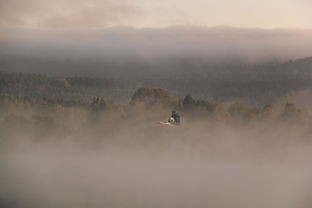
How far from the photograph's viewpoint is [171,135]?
1.95m

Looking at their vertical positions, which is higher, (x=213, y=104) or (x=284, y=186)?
(x=213, y=104)

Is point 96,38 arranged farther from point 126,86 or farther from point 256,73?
point 256,73

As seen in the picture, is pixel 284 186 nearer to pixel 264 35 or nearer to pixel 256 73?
pixel 256 73

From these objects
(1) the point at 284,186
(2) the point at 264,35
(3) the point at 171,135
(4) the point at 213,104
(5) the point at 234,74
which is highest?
(2) the point at 264,35

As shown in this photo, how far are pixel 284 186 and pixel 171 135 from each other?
46 cm

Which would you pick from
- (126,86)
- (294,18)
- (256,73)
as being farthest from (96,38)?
(294,18)

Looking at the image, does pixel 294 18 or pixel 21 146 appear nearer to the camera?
pixel 294 18

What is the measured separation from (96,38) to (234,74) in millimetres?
549

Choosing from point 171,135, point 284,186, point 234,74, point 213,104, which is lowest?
point 284,186

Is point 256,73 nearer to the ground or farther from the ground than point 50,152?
farther from the ground

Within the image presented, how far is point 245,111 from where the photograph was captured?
6.41ft

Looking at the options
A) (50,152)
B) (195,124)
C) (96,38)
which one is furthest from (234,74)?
(50,152)

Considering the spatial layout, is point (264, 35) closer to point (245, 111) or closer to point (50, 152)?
point (245, 111)

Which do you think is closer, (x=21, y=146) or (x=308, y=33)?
(x=308, y=33)
